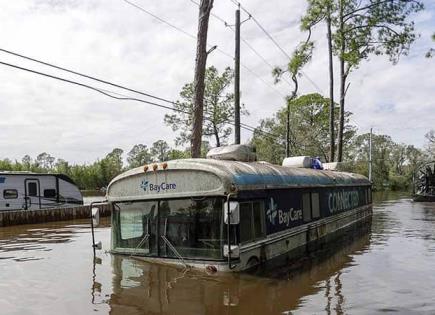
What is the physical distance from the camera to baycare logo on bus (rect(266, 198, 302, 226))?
1223 cm

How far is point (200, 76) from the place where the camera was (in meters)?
16.3

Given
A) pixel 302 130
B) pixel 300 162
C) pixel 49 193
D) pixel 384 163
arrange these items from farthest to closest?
pixel 384 163
pixel 302 130
pixel 49 193
pixel 300 162

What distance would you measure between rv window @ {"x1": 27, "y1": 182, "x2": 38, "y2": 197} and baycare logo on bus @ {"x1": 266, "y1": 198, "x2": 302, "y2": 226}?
20.8 metres

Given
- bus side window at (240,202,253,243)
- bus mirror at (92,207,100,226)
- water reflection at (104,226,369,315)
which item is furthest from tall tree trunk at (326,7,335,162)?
bus mirror at (92,207,100,226)

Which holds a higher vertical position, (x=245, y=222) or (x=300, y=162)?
(x=300, y=162)

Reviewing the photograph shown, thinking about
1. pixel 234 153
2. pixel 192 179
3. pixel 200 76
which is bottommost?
pixel 192 179

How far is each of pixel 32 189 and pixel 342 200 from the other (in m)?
19.3

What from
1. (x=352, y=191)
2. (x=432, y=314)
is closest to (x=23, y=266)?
(x=432, y=314)

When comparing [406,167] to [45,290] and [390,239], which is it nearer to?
[390,239]

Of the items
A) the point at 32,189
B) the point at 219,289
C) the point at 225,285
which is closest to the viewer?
the point at 219,289

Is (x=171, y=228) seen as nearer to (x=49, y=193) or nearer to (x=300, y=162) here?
(x=300, y=162)

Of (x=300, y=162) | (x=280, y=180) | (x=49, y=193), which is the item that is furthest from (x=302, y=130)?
(x=280, y=180)

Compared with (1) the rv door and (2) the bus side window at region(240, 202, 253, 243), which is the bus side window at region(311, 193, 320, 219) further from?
(1) the rv door

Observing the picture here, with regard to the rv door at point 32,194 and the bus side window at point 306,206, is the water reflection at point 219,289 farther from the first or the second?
the rv door at point 32,194
